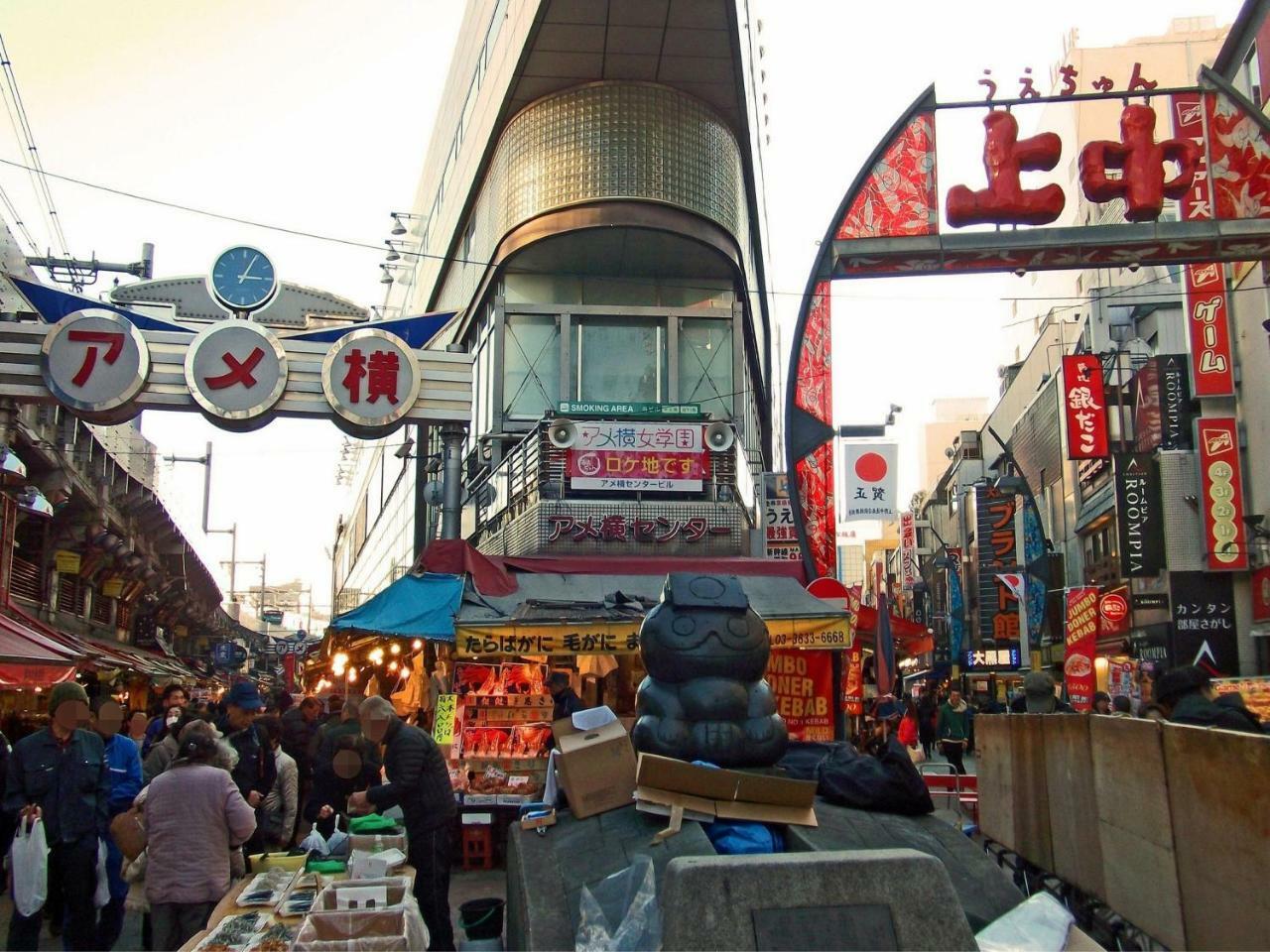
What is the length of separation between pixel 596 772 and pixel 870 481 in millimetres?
11633

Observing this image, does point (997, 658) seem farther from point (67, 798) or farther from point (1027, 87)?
point (67, 798)

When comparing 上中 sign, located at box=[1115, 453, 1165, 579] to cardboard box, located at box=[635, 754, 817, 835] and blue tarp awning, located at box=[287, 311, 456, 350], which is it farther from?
cardboard box, located at box=[635, 754, 817, 835]

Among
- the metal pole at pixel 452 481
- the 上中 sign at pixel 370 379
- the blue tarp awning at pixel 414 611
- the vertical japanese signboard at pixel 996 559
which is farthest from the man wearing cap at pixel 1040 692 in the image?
the vertical japanese signboard at pixel 996 559

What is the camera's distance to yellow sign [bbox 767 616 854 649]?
12.8m

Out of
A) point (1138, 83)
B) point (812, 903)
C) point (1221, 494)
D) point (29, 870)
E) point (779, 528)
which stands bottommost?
point (29, 870)

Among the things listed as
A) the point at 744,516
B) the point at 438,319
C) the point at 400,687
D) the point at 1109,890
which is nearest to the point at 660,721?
the point at 1109,890

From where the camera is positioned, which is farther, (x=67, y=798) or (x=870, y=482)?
(x=870, y=482)

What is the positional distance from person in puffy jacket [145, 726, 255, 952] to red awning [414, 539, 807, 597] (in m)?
7.49

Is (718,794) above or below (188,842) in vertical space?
above

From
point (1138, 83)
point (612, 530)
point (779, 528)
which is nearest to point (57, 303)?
point (612, 530)

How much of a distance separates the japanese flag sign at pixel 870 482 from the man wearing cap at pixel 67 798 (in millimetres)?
12379

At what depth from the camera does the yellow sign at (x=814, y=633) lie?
12844 mm

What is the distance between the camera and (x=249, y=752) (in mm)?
9242

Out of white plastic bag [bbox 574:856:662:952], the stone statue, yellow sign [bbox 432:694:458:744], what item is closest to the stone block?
white plastic bag [bbox 574:856:662:952]
